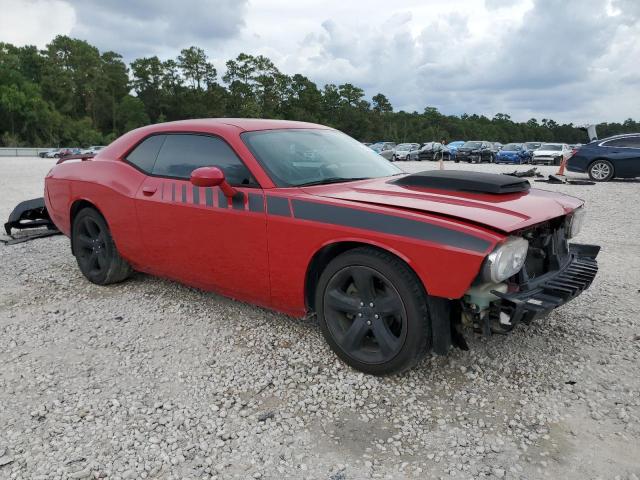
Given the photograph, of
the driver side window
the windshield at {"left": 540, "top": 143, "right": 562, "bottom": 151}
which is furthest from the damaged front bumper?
the windshield at {"left": 540, "top": 143, "right": 562, "bottom": 151}

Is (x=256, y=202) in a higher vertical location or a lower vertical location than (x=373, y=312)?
higher

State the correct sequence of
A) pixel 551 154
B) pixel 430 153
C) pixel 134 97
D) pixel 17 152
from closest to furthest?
1. pixel 551 154
2. pixel 430 153
3. pixel 17 152
4. pixel 134 97

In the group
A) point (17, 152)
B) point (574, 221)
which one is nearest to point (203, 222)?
point (574, 221)

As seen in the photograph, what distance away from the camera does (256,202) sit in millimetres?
3227

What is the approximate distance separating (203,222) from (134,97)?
92.3 meters

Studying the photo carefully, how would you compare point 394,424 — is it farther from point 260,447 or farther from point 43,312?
point 43,312

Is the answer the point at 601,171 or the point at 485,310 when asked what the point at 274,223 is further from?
the point at 601,171

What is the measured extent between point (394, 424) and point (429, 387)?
41 centimetres

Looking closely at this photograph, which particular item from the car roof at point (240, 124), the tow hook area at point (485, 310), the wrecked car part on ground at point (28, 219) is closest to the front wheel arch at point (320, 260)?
the tow hook area at point (485, 310)

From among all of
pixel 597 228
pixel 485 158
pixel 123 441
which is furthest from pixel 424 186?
pixel 485 158

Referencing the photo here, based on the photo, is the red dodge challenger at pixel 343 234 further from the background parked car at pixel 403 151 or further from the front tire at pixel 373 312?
the background parked car at pixel 403 151

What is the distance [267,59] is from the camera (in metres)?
82.4

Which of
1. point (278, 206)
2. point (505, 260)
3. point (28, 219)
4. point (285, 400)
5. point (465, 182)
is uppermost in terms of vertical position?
point (465, 182)

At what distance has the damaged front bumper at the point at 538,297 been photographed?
2.55m
